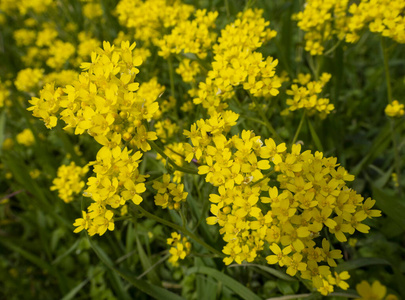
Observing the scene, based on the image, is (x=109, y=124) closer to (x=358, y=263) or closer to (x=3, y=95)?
(x=358, y=263)

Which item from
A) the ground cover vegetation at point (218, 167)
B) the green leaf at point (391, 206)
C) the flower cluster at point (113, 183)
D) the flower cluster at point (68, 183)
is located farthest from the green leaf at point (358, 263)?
the flower cluster at point (68, 183)

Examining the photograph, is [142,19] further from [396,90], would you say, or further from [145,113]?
[396,90]

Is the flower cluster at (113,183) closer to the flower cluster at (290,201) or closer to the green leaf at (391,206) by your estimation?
the flower cluster at (290,201)

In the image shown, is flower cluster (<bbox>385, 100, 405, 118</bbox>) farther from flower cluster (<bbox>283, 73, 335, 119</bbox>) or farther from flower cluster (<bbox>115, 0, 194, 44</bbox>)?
flower cluster (<bbox>115, 0, 194, 44</bbox>)

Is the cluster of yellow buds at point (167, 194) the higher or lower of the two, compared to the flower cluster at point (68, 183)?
higher

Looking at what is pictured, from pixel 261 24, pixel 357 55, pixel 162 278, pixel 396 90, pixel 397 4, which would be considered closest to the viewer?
pixel 397 4

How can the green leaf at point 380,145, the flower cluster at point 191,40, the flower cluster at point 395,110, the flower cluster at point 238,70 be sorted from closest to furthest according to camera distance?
the flower cluster at point 238,70
the flower cluster at point 395,110
the flower cluster at point 191,40
the green leaf at point 380,145

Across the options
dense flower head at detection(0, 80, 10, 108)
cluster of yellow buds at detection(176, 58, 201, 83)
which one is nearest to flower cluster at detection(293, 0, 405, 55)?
cluster of yellow buds at detection(176, 58, 201, 83)

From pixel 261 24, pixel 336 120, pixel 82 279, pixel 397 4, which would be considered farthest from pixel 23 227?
pixel 397 4
